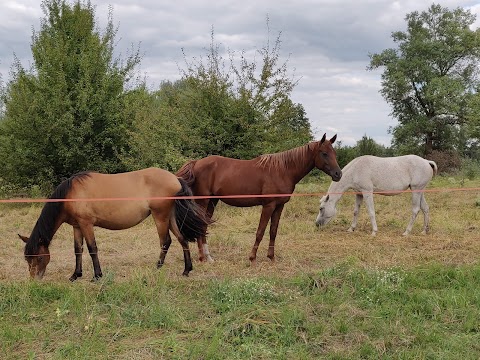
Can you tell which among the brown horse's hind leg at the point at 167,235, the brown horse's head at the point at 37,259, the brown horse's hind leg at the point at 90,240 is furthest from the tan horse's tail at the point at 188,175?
the brown horse's head at the point at 37,259

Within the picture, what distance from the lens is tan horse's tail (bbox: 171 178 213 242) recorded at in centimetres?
597

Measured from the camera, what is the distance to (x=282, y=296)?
4836mm

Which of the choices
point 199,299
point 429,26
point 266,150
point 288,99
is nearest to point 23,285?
point 199,299

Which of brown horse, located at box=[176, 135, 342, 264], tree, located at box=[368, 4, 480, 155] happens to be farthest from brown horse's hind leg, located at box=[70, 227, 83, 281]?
tree, located at box=[368, 4, 480, 155]

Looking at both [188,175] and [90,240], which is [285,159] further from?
[90,240]

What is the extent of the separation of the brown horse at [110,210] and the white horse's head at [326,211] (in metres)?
3.98

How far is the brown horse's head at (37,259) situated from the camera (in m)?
5.50

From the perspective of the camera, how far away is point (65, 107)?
14.3m

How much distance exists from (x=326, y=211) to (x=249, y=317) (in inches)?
211

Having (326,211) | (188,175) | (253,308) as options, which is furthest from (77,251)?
(326,211)

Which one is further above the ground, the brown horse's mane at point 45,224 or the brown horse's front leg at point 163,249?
the brown horse's mane at point 45,224

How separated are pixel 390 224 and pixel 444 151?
25218mm

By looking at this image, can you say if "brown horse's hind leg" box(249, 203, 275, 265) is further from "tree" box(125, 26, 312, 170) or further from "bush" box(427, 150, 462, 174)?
"bush" box(427, 150, 462, 174)

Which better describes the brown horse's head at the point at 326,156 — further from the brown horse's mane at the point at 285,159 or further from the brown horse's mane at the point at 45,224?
the brown horse's mane at the point at 45,224
